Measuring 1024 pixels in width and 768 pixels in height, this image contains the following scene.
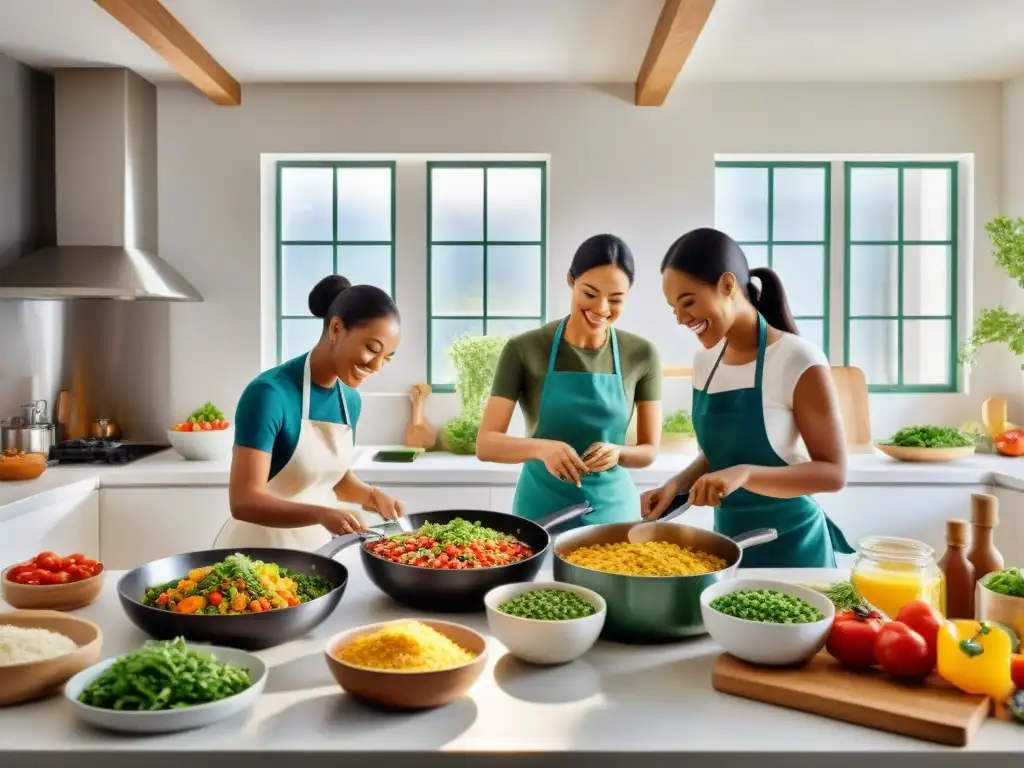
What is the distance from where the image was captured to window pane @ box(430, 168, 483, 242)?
4.56 metres

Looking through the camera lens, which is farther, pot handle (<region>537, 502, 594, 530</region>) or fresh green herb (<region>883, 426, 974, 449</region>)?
fresh green herb (<region>883, 426, 974, 449</region>)

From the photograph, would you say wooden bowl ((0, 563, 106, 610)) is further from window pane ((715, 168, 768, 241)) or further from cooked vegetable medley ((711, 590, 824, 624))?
window pane ((715, 168, 768, 241))

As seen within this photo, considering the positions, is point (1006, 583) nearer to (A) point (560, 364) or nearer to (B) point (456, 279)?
(A) point (560, 364)

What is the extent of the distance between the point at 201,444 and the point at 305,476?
1.87 m

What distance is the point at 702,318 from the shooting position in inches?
79.0

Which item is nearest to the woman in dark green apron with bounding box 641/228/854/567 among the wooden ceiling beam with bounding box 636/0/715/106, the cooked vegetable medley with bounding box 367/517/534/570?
the cooked vegetable medley with bounding box 367/517/534/570

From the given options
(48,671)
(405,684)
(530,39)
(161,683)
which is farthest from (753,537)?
(530,39)

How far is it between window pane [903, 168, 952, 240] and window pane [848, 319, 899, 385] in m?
0.57

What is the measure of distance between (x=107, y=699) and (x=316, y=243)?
3735 mm

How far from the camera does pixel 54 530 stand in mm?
3309

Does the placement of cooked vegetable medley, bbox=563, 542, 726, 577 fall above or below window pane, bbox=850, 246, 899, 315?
below

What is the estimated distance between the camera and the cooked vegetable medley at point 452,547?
1650mm

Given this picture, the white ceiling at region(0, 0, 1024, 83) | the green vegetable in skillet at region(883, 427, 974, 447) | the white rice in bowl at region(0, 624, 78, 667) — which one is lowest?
the white rice in bowl at region(0, 624, 78, 667)

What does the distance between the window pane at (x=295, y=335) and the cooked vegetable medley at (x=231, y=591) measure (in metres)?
3.19
